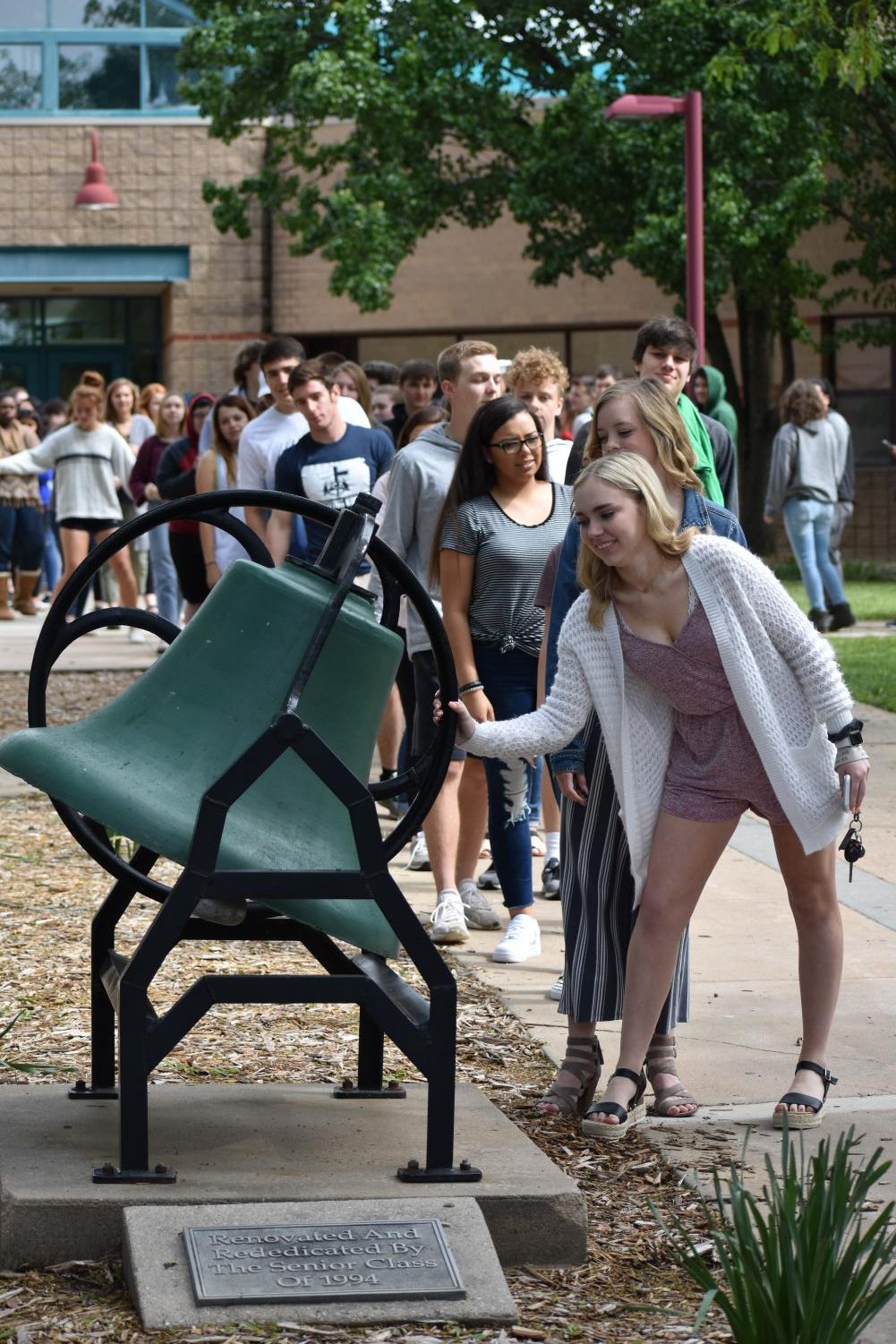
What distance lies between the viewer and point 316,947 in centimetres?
441

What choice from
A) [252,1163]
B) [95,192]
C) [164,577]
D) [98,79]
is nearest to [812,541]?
[164,577]

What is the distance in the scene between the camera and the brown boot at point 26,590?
19823 millimetres

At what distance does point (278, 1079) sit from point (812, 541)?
12.1m

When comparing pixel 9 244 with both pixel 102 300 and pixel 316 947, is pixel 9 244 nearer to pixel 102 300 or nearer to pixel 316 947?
pixel 102 300

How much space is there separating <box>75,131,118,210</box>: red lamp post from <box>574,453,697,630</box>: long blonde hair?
23986 mm

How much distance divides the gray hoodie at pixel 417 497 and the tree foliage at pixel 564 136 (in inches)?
643

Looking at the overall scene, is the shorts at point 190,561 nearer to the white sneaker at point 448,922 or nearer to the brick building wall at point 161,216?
the white sneaker at point 448,922

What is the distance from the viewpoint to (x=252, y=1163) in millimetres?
3922

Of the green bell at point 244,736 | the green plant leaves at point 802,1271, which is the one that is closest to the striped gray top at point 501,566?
the green bell at point 244,736

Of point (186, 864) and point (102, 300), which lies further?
point (102, 300)

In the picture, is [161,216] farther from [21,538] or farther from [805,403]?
[805,403]

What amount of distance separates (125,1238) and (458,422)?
154 inches

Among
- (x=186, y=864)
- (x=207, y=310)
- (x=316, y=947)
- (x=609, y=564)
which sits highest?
(x=207, y=310)

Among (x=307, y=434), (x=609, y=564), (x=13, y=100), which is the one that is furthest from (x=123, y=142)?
(x=609, y=564)
